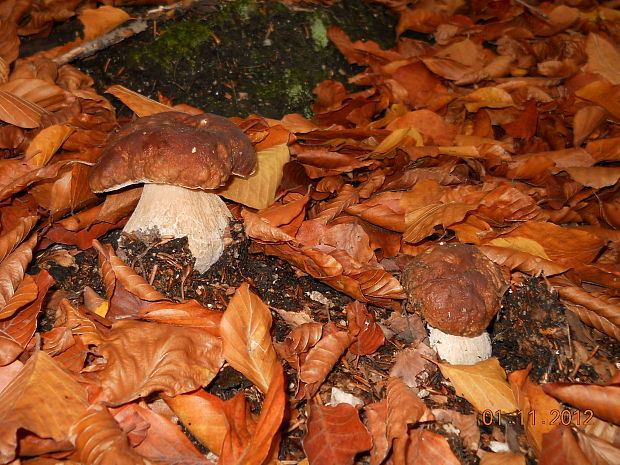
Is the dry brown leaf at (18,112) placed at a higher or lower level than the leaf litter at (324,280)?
higher

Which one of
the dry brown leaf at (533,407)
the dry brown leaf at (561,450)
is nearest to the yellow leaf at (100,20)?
the dry brown leaf at (533,407)

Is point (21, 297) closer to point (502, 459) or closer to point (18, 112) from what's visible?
point (18, 112)

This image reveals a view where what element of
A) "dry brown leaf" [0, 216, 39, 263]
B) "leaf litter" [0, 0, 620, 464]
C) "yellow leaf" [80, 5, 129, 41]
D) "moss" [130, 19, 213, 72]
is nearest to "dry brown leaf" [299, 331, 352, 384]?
"leaf litter" [0, 0, 620, 464]

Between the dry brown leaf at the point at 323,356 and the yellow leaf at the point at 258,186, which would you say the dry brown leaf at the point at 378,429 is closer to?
the dry brown leaf at the point at 323,356

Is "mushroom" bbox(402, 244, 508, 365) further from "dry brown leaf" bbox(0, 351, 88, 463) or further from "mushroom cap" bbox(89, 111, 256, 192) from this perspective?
"dry brown leaf" bbox(0, 351, 88, 463)

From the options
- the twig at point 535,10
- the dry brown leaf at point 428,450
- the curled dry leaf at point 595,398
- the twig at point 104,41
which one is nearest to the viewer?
the dry brown leaf at point 428,450

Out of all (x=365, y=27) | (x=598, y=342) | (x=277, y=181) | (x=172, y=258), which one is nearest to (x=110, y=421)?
(x=172, y=258)
